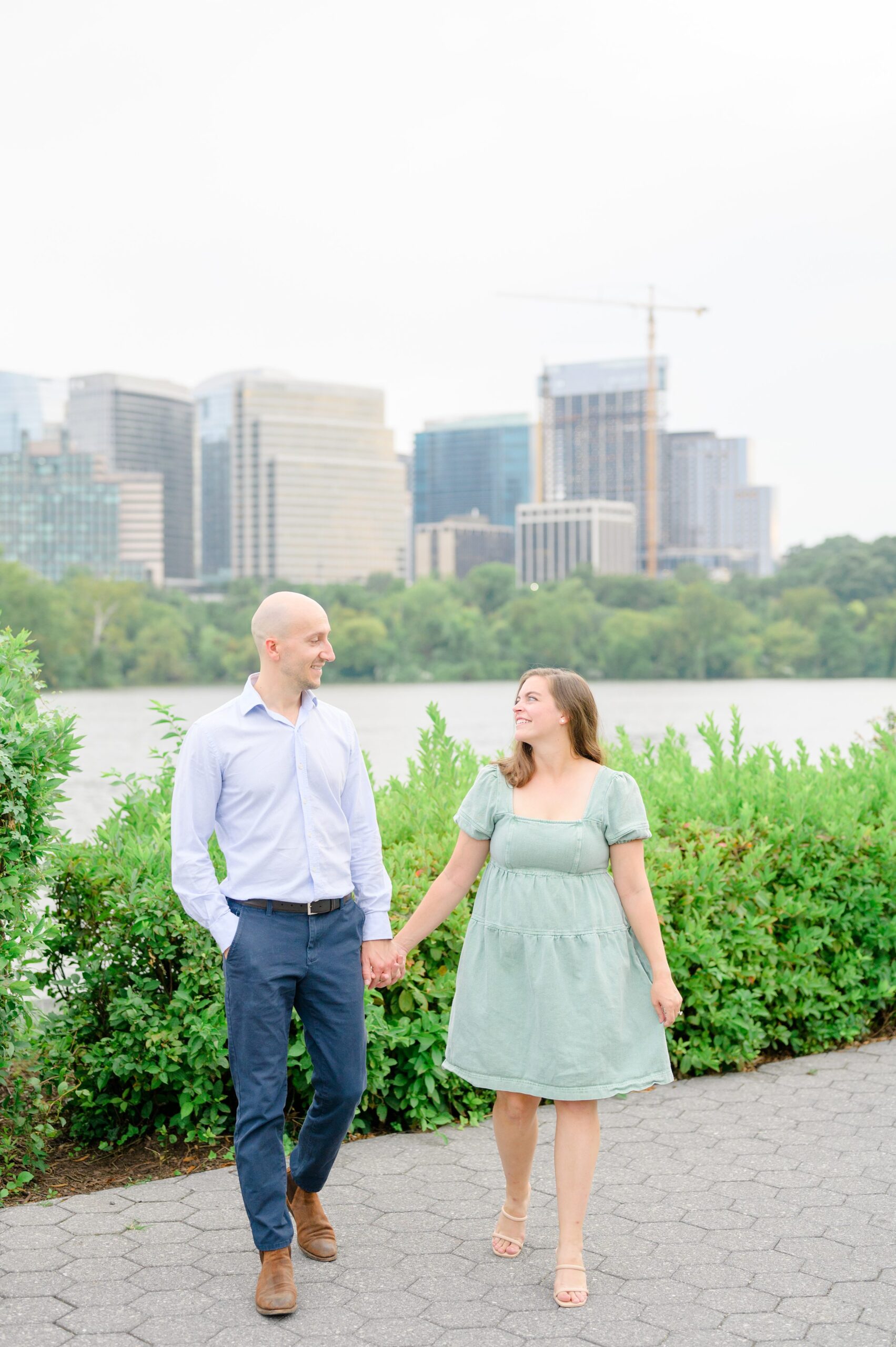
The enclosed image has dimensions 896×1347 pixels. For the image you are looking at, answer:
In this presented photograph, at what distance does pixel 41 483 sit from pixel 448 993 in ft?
468

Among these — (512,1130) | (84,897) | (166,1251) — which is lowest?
(166,1251)

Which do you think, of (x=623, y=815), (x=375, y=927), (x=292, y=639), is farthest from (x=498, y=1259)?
(x=292, y=639)

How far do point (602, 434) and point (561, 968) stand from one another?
183m

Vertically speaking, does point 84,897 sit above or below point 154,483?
below

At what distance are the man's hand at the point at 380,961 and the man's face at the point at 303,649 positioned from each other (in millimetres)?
726

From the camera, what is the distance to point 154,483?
158 metres

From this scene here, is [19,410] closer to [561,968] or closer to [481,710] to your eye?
[481,710]

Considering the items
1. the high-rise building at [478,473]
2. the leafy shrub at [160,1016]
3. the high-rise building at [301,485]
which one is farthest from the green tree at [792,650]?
the high-rise building at [478,473]

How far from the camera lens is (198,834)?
133 inches

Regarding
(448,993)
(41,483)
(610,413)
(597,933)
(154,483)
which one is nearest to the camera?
(597,933)

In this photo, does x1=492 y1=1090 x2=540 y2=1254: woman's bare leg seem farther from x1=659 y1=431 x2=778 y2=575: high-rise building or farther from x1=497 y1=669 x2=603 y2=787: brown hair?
x1=659 y1=431 x2=778 y2=575: high-rise building

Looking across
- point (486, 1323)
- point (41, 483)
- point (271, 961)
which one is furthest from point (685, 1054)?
point (41, 483)

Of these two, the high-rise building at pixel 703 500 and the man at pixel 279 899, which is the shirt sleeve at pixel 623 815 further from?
the high-rise building at pixel 703 500

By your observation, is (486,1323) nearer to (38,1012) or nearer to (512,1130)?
(512,1130)
